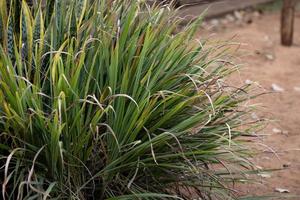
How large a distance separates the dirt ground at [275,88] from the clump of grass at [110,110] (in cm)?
39

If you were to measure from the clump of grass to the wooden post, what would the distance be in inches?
152

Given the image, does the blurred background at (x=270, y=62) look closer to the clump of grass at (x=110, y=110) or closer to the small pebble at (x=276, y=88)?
the small pebble at (x=276, y=88)

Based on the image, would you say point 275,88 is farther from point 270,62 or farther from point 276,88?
point 270,62

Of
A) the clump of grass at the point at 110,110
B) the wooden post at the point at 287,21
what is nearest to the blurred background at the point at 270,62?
the wooden post at the point at 287,21

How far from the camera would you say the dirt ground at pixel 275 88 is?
4184 millimetres

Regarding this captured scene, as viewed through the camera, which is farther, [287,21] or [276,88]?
[287,21]

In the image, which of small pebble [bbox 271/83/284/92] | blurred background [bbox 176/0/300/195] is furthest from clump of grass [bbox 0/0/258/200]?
small pebble [bbox 271/83/284/92]

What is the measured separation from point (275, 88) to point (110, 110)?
3359mm

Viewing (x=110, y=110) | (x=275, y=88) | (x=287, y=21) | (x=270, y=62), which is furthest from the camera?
(x=287, y=21)

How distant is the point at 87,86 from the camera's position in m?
2.91

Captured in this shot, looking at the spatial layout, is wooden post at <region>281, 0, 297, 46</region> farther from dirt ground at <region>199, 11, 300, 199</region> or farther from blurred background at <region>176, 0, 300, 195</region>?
dirt ground at <region>199, 11, 300, 199</region>

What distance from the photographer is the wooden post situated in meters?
7.16

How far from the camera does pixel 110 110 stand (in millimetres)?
2959

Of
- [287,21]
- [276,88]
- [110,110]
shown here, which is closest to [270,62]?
[287,21]
